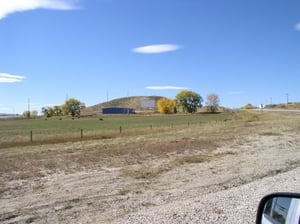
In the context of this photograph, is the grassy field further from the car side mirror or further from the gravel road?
the car side mirror

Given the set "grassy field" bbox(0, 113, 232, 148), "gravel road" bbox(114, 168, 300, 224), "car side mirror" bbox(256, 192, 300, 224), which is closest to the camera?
"car side mirror" bbox(256, 192, 300, 224)

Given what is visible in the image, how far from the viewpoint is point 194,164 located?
56.8 ft

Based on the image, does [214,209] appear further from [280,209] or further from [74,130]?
[74,130]

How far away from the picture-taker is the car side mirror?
2.76 m

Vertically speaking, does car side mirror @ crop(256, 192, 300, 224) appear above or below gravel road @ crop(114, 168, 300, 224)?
above

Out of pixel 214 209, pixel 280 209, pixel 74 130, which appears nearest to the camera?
pixel 280 209

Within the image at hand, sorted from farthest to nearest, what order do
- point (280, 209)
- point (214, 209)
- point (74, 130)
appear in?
point (74, 130), point (214, 209), point (280, 209)

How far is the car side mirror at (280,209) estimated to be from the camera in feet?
9.04

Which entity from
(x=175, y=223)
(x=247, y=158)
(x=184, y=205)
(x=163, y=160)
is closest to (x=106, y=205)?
(x=184, y=205)

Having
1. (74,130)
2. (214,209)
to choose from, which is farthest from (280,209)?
(74,130)

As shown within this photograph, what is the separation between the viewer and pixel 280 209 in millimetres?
3066

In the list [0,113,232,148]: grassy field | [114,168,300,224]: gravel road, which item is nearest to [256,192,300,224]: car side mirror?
[114,168,300,224]: gravel road

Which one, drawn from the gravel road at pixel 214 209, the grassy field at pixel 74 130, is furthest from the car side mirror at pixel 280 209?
the grassy field at pixel 74 130

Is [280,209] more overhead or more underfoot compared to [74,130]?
more overhead
